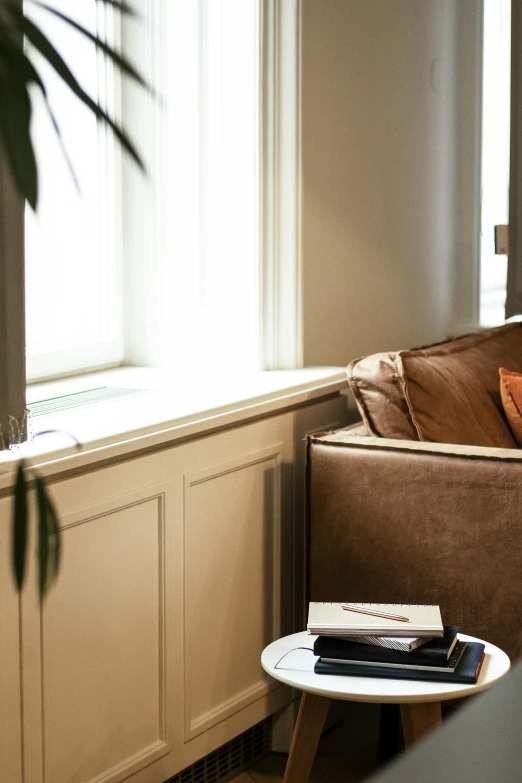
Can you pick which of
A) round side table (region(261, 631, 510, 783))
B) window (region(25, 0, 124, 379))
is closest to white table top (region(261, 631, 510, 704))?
round side table (region(261, 631, 510, 783))

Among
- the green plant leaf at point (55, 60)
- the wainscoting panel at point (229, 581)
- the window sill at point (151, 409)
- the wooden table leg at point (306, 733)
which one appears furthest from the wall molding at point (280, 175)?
the green plant leaf at point (55, 60)

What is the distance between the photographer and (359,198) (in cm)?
309

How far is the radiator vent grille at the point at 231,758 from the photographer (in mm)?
2393

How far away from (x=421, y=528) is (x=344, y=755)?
689 mm

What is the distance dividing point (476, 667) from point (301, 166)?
138 cm

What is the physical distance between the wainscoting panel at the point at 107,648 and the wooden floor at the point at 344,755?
1.42 ft

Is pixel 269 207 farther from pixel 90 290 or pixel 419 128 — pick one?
pixel 419 128

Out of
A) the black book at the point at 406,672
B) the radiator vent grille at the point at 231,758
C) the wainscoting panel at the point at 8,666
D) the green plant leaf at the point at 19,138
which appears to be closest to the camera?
the green plant leaf at the point at 19,138

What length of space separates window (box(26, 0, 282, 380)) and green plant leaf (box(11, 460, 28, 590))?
1.99 metres

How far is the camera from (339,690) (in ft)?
5.99

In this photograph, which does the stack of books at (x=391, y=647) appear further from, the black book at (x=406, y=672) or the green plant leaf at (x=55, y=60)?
the green plant leaf at (x=55, y=60)

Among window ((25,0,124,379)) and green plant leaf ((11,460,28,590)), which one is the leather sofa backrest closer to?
window ((25,0,124,379))

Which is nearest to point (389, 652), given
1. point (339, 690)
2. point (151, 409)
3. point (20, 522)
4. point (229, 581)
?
point (339, 690)

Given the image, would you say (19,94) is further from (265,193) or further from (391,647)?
(265,193)
